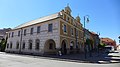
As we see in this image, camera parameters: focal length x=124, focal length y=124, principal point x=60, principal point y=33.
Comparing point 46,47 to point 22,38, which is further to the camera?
point 22,38

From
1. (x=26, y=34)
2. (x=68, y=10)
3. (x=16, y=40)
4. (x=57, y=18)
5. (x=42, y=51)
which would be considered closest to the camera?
(x=57, y=18)

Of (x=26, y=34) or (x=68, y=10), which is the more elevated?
(x=68, y=10)

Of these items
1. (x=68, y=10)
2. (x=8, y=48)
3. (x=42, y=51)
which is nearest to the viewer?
(x=42, y=51)

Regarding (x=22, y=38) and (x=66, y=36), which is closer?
(x=66, y=36)

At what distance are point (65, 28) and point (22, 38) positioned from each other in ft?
44.5

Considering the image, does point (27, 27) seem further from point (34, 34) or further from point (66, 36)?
point (66, 36)

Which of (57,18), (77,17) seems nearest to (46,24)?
(57,18)

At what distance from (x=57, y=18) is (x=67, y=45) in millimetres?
6674

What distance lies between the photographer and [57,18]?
25422mm

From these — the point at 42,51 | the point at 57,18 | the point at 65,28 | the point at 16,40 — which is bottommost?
the point at 42,51

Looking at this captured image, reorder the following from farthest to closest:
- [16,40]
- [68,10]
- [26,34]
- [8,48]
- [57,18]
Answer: [8,48], [16,40], [26,34], [68,10], [57,18]

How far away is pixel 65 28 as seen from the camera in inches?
1096

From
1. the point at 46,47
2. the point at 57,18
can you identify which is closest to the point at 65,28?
the point at 57,18

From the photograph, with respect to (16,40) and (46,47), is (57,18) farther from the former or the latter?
(16,40)
